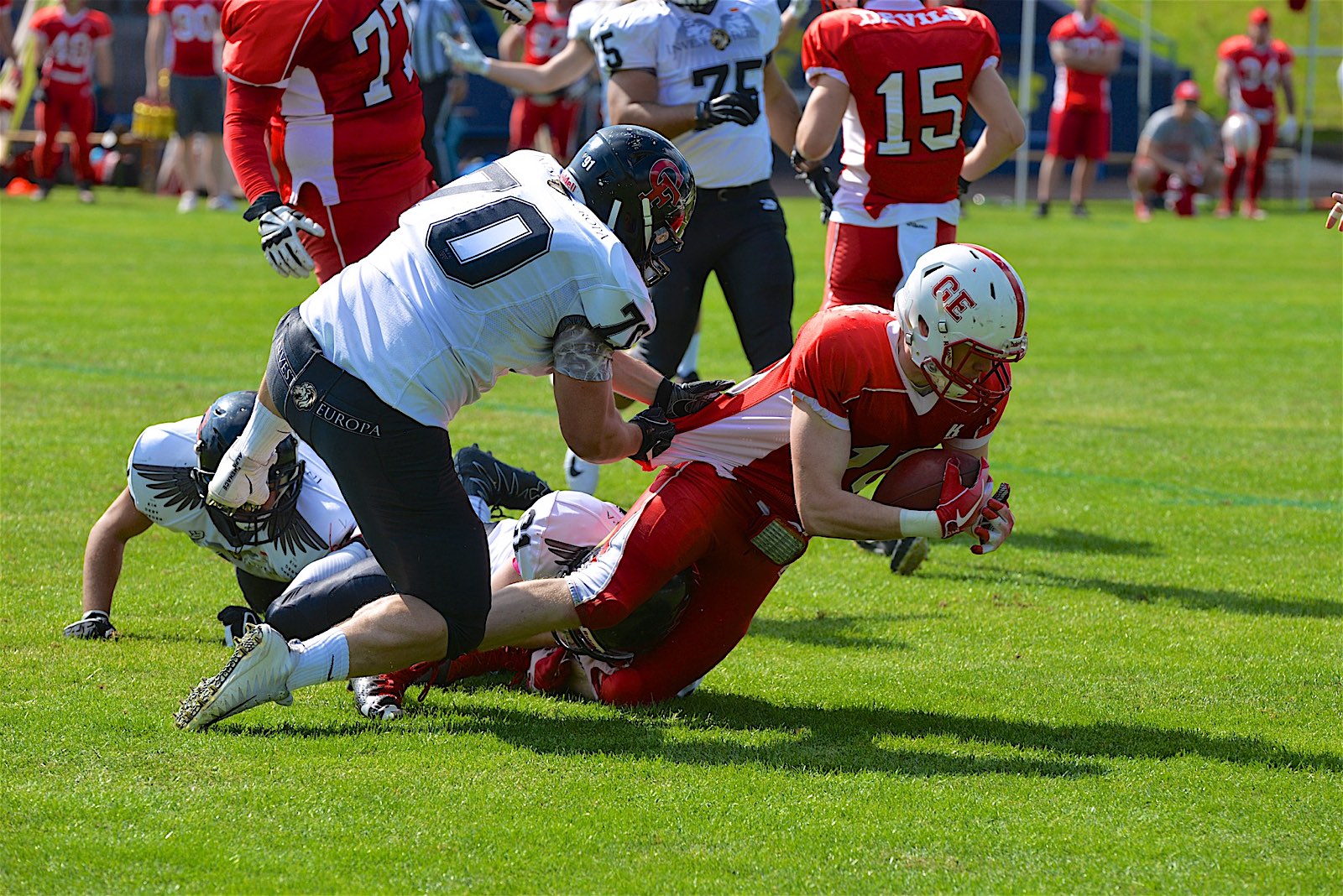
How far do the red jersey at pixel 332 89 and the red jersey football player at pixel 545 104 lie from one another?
14289 mm

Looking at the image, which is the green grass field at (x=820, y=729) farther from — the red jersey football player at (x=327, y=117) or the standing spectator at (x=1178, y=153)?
the standing spectator at (x=1178, y=153)

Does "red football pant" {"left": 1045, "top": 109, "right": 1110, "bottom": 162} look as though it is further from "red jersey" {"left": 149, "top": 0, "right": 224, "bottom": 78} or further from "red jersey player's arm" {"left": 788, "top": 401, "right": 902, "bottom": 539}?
"red jersey player's arm" {"left": 788, "top": 401, "right": 902, "bottom": 539}

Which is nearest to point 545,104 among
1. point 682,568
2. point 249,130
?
point 249,130

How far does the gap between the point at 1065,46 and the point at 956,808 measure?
726 inches

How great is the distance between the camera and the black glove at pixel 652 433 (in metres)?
4.28

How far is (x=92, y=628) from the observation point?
4.84m

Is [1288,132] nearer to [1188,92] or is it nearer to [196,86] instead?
[1188,92]

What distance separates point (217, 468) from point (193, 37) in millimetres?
15462

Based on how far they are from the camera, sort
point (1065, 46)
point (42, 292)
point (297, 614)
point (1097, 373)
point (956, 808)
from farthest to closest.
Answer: point (1065, 46), point (42, 292), point (1097, 373), point (297, 614), point (956, 808)

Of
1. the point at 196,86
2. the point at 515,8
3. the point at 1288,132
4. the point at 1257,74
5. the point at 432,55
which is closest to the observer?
the point at 515,8

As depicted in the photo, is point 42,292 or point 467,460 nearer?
point 467,460

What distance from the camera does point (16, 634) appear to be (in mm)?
4828

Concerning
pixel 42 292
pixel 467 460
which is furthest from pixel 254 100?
pixel 42 292

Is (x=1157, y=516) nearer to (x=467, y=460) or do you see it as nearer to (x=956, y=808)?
(x=467, y=460)
